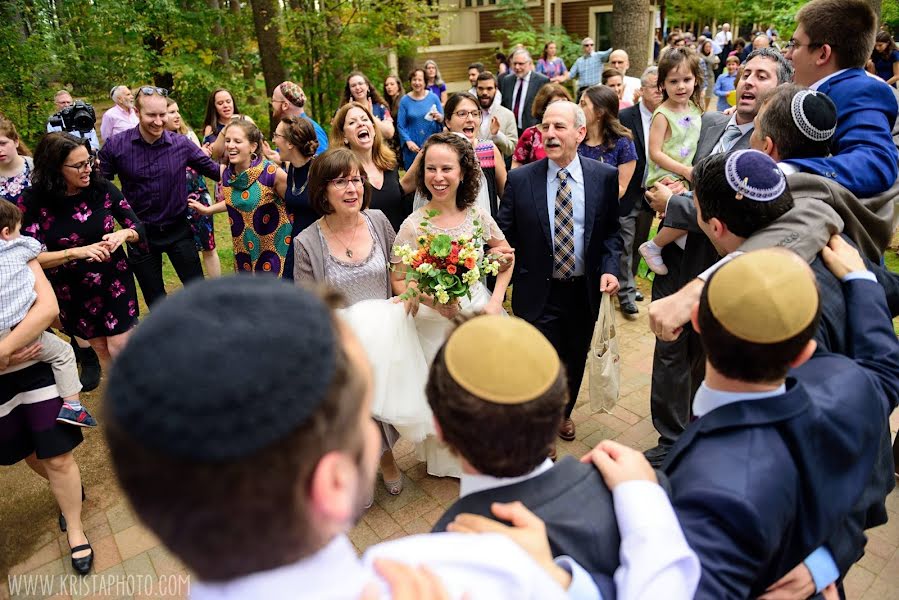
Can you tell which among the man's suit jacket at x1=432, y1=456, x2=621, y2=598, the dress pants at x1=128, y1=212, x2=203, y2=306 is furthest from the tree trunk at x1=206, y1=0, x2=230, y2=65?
the man's suit jacket at x1=432, y1=456, x2=621, y2=598

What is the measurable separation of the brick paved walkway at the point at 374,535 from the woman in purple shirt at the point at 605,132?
2.38 m

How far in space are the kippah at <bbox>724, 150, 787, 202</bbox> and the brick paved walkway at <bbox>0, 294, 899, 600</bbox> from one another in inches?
86.2

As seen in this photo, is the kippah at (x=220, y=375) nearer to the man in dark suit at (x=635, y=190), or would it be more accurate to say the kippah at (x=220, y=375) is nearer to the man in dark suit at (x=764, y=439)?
the man in dark suit at (x=764, y=439)

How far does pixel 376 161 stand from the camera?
5027mm

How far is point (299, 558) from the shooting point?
2.80 feet

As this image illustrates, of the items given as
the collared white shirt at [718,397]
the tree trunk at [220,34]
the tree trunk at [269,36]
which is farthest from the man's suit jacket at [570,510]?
the tree trunk at [220,34]

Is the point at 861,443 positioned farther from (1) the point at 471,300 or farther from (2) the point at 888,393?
(1) the point at 471,300

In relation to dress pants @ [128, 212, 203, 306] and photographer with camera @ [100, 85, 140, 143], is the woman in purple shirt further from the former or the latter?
photographer with camera @ [100, 85, 140, 143]

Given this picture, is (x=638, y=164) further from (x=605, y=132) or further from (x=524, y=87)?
(x=524, y=87)

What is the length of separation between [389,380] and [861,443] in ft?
7.80

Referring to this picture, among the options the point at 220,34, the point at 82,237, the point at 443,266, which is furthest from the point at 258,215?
the point at 220,34

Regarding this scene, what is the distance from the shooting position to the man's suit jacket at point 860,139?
240 centimetres

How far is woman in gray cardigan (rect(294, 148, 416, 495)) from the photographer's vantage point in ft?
11.6

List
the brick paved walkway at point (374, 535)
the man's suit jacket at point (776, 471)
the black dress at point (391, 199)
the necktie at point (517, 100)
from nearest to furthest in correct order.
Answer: the man's suit jacket at point (776, 471), the brick paved walkway at point (374, 535), the black dress at point (391, 199), the necktie at point (517, 100)
